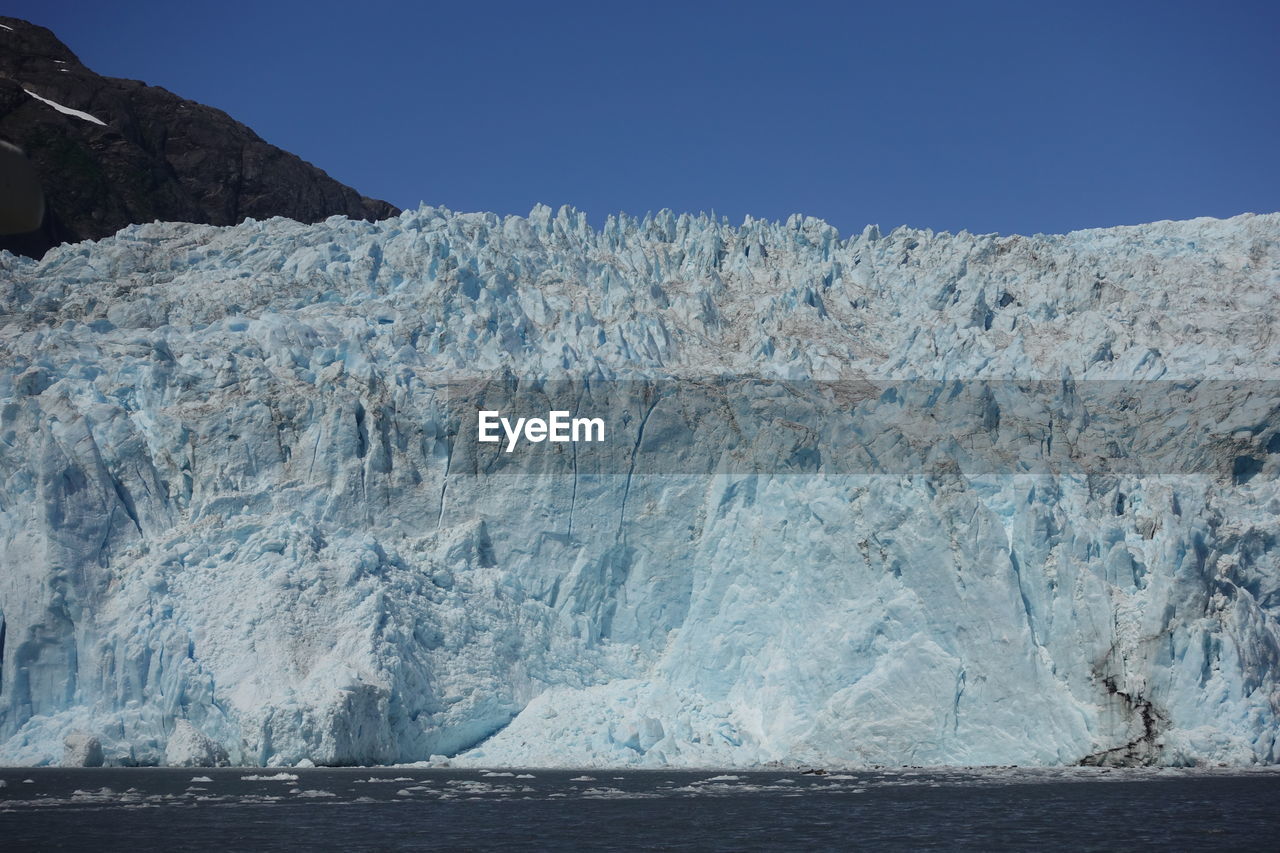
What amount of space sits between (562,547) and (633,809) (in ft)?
33.4

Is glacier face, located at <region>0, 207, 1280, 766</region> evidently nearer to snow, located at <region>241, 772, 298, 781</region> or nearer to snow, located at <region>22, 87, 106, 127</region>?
snow, located at <region>241, 772, 298, 781</region>

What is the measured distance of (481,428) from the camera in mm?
28766

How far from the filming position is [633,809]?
1839 cm

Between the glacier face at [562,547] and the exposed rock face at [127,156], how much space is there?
36.6ft

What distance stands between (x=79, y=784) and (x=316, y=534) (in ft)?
22.1

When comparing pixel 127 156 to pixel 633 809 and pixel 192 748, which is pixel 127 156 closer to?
pixel 192 748

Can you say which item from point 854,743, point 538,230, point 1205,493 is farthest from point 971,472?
point 538,230

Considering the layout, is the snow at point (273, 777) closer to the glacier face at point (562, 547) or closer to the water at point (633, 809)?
the water at point (633, 809)

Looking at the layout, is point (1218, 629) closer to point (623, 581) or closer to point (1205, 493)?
point (1205, 493)

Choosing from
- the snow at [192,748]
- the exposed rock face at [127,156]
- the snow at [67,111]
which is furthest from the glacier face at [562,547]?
the snow at [67,111]

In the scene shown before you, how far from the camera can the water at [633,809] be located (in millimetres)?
15008

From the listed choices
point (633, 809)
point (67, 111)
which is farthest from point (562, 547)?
point (67, 111)

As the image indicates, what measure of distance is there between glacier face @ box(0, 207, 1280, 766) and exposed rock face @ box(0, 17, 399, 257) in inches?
439

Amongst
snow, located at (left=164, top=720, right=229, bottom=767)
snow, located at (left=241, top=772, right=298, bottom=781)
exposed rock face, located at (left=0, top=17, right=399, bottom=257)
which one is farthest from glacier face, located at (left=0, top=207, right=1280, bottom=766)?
exposed rock face, located at (left=0, top=17, right=399, bottom=257)
